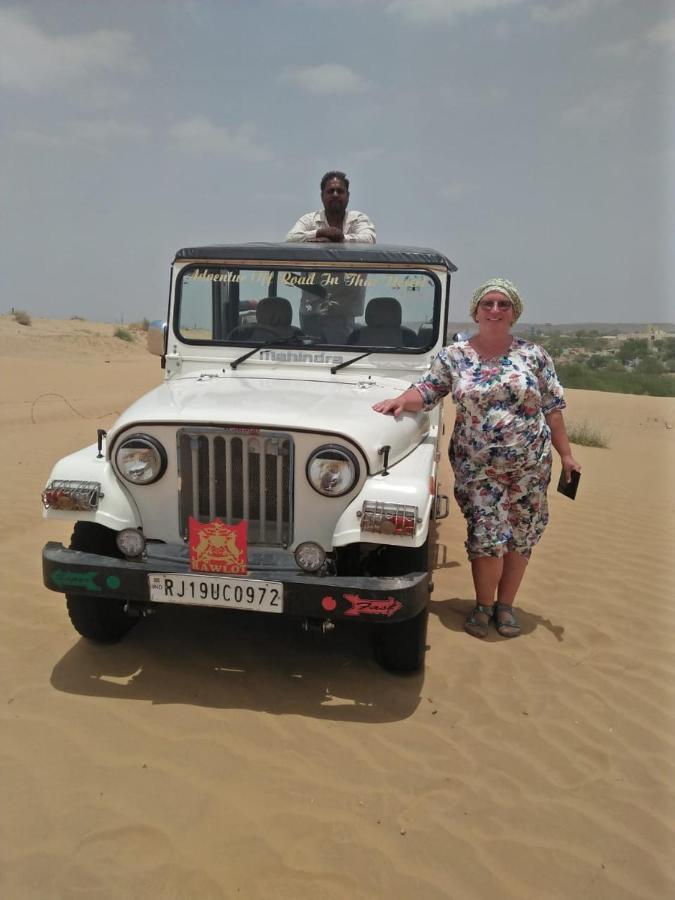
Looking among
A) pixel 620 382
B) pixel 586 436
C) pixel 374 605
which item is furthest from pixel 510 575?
pixel 620 382

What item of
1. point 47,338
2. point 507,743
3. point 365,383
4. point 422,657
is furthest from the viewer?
point 47,338

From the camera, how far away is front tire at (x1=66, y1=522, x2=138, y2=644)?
10.9 feet

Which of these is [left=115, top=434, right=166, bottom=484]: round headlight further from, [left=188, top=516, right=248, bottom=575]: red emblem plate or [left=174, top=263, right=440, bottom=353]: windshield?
[left=174, top=263, right=440, bottom=353]: windshield

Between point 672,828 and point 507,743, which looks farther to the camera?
point 507,743

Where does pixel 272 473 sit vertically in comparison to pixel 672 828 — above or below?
above

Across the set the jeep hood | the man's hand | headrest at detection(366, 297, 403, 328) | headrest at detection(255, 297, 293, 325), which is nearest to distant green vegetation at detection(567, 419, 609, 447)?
the man's hand

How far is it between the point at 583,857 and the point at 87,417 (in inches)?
432

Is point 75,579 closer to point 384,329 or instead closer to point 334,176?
point 384,329

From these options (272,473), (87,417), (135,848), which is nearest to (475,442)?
(272,473)

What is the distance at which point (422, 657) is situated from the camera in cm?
344

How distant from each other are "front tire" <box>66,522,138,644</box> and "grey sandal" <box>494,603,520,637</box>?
211 cm

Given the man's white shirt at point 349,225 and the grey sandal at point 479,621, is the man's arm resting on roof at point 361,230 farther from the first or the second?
the grey sandal at point 479,621

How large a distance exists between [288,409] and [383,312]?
4.69 ft

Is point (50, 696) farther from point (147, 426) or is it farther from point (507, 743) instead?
point (507, 743)
